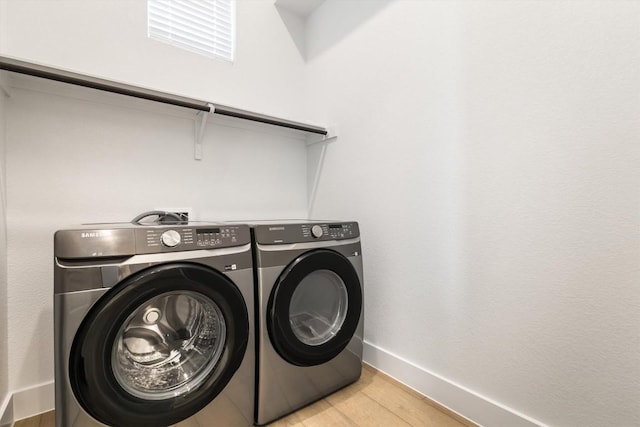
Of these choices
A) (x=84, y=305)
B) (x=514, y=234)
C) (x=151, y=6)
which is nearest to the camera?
(x=84, y=305)

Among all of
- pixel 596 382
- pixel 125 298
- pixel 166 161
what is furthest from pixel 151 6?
pixel 596 382

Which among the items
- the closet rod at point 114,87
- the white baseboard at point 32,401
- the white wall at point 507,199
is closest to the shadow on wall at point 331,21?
the white wall at point 507,199

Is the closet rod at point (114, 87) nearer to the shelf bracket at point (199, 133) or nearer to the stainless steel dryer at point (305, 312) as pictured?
the shelf bracket at point (199, 133)

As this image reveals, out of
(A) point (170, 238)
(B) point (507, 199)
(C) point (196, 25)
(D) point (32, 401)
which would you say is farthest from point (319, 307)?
(C) point (196, 25)

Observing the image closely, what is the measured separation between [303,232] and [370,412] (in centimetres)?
83

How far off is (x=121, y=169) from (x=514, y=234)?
5.92 ft

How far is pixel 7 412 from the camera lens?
1.11m

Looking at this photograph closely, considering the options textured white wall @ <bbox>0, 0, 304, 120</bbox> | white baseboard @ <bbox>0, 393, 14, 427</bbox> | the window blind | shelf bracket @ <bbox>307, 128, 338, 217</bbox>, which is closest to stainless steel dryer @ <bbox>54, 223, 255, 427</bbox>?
white baseboard @ <bbox>0, 393, 14, 427</bbox>

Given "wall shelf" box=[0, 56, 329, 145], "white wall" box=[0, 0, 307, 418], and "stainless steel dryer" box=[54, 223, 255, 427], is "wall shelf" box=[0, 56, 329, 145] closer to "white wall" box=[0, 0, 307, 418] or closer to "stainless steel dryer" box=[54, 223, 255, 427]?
"white wall" box=[0, 0, 307, 418]

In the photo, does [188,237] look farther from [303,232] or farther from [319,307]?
[319,307]

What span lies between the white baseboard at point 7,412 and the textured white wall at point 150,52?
1.33 m

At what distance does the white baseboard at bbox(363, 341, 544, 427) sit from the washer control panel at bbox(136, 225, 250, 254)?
1027 mm

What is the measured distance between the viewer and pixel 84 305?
81cm

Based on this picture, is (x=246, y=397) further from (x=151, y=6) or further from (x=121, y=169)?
(x=151, y=6)
